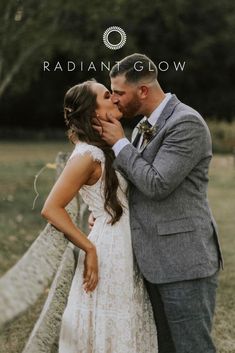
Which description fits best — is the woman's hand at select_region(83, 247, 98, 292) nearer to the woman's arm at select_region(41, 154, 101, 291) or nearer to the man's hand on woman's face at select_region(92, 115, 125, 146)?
the woman's arm at select_region(41, 154, 101, 291)

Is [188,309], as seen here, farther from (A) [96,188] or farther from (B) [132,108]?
(B) [132,108]

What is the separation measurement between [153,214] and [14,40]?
53.1ft

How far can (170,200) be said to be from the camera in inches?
138

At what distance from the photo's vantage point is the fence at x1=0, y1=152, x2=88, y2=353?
223 cm

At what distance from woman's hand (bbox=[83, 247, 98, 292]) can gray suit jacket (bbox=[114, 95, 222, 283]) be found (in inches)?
8.8

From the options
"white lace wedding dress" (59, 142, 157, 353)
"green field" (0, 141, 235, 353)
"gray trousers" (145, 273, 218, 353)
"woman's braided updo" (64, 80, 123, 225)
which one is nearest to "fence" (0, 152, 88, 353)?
"white lace wedding dress" (59, 142, 157, 353)

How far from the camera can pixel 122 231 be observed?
362cm

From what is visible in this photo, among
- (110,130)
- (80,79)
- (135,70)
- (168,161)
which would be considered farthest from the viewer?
(80,79)

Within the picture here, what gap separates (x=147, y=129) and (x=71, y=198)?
556 millimetres

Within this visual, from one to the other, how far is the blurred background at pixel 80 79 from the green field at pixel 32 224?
0.04 ft

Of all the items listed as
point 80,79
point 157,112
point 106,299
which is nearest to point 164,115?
point 157,112

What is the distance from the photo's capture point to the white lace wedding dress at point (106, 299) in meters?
3.56

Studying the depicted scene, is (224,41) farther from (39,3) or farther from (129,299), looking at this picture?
(129,299)

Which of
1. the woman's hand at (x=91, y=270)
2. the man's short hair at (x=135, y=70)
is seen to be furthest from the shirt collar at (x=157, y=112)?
the woman's hand at (x=91, y=270)
